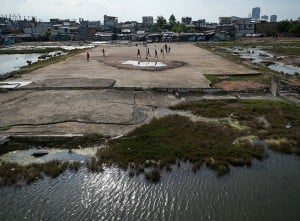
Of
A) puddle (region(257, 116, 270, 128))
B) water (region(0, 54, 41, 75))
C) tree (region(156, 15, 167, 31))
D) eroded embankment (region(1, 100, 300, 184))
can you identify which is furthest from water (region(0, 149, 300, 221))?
tree (region(156, 15, 167, 31))

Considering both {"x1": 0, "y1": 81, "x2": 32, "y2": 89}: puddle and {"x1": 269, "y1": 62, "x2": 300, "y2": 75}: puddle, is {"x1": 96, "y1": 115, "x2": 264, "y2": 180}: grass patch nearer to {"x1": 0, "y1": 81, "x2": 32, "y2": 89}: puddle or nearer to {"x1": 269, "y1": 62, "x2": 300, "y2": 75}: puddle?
{"x1": 0, "y1": 81, "x2": 32, "y2": 89}: puddle

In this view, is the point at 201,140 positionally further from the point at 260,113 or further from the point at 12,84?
the point at 12,84

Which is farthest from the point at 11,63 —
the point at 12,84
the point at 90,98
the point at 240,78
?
the point at 240,78

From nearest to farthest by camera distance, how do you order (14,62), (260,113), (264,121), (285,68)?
(264,121)
(260,113)
(285,68)
(14,62)

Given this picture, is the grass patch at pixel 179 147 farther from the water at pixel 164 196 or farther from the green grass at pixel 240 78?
the green grass at pixel 240 78

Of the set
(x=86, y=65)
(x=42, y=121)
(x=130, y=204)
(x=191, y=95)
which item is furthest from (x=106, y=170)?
(x=86, y=65)

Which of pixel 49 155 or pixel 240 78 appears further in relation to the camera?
pixel 240 78
